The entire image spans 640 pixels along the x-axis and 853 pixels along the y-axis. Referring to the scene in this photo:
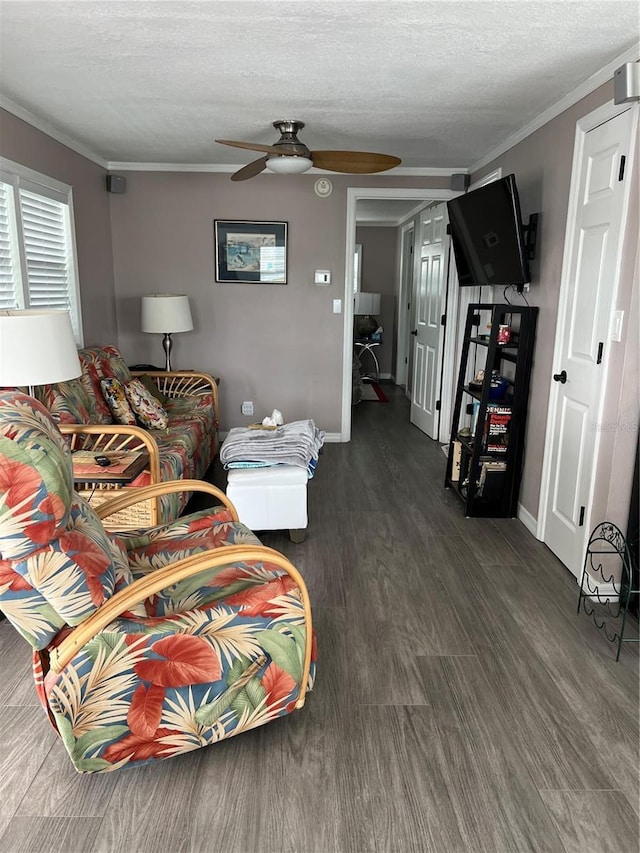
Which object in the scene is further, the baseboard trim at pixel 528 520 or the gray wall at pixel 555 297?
the baseboard trim at pixel 528 520

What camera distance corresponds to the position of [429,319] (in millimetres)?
5805

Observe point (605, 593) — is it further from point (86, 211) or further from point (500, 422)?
point (86, 211)

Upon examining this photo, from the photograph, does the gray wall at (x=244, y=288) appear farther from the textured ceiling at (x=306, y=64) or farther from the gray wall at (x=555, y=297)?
the gray wall at (x=555, y=297)

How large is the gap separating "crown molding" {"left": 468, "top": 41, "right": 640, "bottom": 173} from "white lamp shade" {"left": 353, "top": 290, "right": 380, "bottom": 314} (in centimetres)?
399

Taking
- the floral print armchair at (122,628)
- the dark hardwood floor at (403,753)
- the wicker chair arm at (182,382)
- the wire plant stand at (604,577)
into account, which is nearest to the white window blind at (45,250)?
the wicker chair arm at (182,382)

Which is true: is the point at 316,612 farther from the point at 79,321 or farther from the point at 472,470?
the point at 79,321

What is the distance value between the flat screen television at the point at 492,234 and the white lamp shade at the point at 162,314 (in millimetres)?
2150

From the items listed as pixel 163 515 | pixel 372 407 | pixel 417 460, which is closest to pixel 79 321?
pixel 163 515

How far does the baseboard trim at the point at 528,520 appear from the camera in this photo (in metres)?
3.47

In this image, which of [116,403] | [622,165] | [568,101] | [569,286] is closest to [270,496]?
[116,403]

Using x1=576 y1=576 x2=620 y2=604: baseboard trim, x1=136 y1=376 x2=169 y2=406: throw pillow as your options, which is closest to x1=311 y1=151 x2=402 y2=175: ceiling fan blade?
x1=136 y1=376 x2=169 y2=406: throw pillow

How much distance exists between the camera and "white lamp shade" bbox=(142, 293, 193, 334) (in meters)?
4.66

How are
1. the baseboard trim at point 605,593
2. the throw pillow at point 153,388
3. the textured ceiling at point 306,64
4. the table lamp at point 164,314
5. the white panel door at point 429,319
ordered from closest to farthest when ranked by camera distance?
the textured ceiling at point 306,64 → the baseboard trim at point 605,593 → the throw pillow at point 153,388 → the table lamp at point 164,314 → the white panel door at point 429,319

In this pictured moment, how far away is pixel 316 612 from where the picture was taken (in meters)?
2.64
